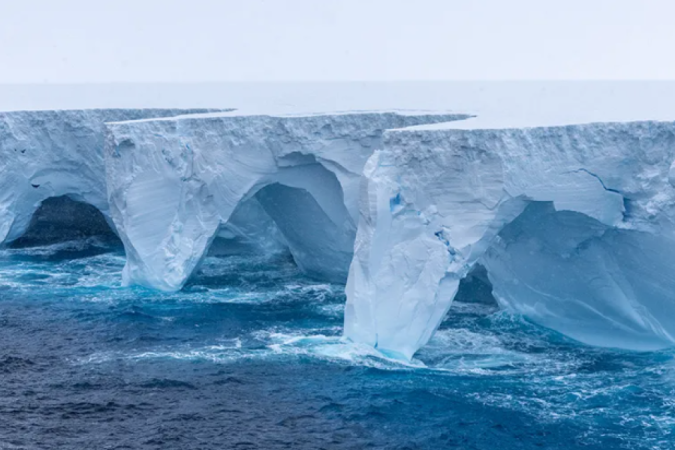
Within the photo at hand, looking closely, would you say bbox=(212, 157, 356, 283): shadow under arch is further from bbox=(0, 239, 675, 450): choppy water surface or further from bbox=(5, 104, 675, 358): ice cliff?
bbox=(0, 239, 675, 450): choppy water surface

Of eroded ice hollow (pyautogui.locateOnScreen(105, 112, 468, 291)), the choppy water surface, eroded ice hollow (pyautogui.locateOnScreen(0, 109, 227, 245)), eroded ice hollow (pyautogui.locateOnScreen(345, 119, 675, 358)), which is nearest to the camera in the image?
the choppy water surface

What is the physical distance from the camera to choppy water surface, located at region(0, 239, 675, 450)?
1109cm

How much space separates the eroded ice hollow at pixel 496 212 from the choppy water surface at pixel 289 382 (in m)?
0.73

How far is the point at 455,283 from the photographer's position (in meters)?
13.9

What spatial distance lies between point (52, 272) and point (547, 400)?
11905 millimetres

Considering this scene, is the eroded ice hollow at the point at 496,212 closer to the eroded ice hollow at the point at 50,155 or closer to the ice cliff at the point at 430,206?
the ice cliff at the point at 430,206

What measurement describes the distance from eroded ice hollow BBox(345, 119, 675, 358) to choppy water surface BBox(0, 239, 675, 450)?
73cm

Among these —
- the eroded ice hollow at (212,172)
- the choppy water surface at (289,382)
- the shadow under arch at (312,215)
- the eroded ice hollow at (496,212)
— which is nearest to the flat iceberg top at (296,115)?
the eroded ice hollow at (212,172)

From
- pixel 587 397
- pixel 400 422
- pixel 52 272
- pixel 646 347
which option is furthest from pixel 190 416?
pixel 52 272

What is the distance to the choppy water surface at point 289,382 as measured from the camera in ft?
36.4

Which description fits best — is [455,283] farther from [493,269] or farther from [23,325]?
[23,325]

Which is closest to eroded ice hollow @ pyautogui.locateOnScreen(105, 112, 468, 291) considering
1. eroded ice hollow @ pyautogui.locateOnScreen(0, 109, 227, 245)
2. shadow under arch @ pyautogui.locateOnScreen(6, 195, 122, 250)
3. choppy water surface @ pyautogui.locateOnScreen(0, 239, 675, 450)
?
choppy water surface @ pyautogui.locateOnScreen(0, 239, 675, 450)

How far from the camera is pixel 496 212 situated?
13594mm

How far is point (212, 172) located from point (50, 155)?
5.64 metres
